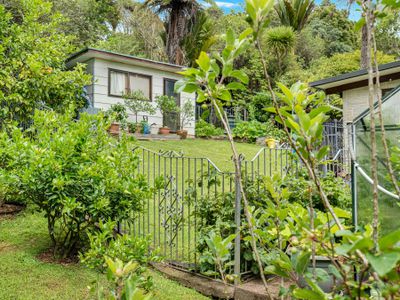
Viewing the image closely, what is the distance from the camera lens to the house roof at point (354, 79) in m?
8.61

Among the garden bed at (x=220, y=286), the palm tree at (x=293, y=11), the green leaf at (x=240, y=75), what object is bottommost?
the garden bed at (x=220, y=286)

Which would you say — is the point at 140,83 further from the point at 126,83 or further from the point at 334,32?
the point at 334,32

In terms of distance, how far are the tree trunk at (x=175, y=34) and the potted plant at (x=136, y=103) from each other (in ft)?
19.6

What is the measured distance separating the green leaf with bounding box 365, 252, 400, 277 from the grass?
3.20m

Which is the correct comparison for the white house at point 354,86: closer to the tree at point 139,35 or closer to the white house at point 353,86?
the white house at point 353,86

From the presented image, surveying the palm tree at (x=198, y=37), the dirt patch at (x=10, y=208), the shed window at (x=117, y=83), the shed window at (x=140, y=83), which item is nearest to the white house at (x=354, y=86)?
the dirt patch at (x=10, y=208)

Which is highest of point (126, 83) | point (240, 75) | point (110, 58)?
point (110, 58)

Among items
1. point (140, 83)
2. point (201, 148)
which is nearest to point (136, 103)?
point (140, 83)

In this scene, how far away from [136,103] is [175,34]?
6917 mm

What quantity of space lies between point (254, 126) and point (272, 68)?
5.90 m

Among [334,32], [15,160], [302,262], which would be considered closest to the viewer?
[302,262]

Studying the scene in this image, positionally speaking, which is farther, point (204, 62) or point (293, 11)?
point (293, 11)

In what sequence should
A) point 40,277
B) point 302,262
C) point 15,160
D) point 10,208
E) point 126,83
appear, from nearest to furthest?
point 302,262 < point 40,277 < point 15,160 < point 10,208 < point 126,83

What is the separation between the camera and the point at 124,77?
15.1m
